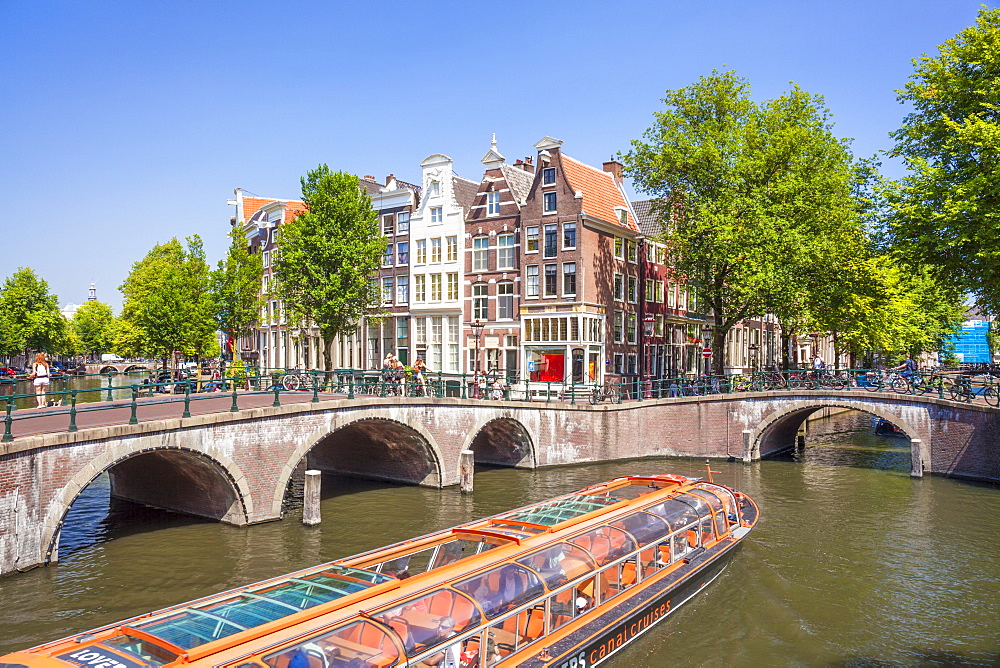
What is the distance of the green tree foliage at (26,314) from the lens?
69250 mm

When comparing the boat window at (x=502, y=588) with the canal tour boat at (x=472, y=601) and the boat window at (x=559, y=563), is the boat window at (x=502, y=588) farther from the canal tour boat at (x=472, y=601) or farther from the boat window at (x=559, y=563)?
the boat window at (x=559, y=563)

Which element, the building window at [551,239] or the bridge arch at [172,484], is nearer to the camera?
the bridge arch at [172,484]

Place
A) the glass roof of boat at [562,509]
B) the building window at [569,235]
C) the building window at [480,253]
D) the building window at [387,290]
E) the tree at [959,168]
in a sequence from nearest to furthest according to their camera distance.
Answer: the glass roof of boat at [562,509], the tree at [959,168], the building window at [569,235], the building window at [480,253], the building window at [387,290]

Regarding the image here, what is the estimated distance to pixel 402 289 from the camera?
4706cm

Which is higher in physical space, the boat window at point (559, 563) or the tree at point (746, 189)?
the tree at point (746, 189)

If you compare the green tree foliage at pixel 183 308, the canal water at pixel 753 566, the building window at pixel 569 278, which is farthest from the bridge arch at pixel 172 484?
the building window at pixel 569 278

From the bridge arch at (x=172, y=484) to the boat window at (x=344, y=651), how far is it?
10558mm

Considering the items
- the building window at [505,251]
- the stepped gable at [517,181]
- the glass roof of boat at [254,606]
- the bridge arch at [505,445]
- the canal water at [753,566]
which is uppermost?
the stepped gable at [517,181]

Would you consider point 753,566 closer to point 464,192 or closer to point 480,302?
point 480,302

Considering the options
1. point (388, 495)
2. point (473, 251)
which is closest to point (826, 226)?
point (473, 251)

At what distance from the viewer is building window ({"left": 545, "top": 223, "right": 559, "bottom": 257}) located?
40281 mm

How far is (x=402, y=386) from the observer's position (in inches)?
1080

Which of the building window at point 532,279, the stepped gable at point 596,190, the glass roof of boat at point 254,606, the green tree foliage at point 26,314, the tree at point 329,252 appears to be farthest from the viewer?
the green tree foliage at point 26,314

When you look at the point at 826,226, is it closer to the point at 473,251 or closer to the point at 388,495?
the point at 473,251
